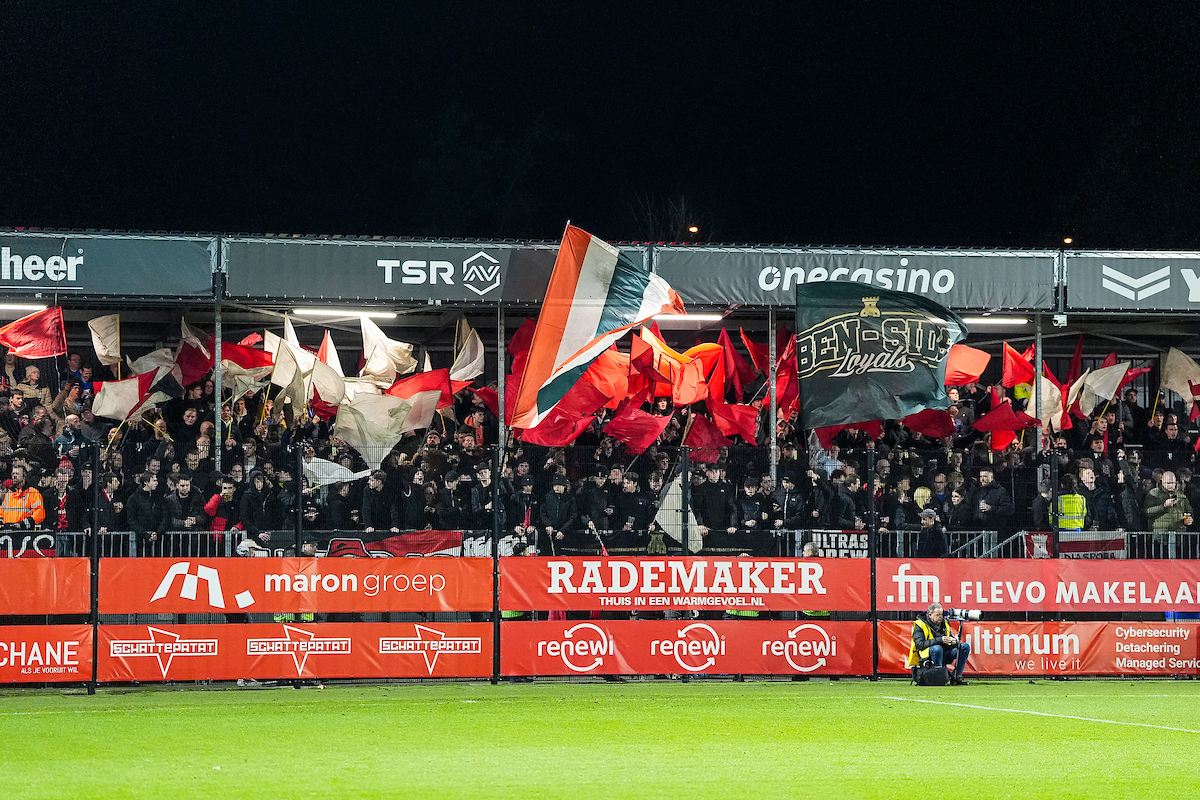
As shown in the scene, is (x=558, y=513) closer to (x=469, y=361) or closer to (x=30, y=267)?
(x=469, y=361)

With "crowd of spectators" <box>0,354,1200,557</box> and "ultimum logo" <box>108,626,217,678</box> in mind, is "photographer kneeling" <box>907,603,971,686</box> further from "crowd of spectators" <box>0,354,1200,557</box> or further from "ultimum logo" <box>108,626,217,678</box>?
"ultimum logo" <box>108,626,217,678</box>

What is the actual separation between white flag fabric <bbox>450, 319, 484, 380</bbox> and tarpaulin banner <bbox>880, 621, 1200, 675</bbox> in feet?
28.2

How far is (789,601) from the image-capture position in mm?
17250

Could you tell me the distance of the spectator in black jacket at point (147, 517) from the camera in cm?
1590

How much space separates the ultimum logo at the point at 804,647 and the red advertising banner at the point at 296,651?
347cm

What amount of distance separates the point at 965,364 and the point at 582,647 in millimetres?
8681

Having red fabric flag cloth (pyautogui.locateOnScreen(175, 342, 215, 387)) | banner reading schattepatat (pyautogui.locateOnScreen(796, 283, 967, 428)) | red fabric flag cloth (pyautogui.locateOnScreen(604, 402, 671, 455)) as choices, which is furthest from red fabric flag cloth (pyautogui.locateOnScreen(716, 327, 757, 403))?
red fabric flag cloth (pyautogui.locateOnScreen(175, 342, 215, 387))

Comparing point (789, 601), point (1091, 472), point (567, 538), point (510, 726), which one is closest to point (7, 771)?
point (510, 726)

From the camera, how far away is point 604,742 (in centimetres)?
1143

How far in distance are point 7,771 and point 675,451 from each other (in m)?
8.94

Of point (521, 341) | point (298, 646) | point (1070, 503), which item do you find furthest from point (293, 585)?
point (1070, 503)

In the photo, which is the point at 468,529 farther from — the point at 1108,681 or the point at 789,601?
the point at 1108,681

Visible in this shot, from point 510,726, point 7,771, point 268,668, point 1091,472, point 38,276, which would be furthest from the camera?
point 38,276

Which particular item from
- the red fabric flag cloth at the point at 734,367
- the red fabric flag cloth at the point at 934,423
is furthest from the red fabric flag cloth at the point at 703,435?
the red fabric flag cloth at the point at 934,423
